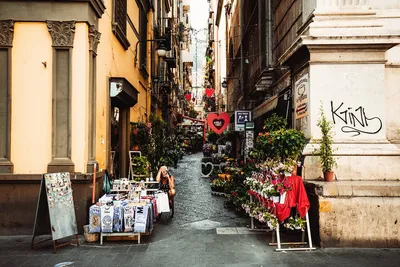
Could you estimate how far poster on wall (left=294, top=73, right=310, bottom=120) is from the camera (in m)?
8.74

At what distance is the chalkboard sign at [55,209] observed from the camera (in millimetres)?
7180

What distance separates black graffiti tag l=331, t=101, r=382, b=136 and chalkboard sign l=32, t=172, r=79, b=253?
5.97 meters

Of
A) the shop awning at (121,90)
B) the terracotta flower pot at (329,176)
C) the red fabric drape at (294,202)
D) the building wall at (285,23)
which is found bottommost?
the red fabric drape at (294,202)

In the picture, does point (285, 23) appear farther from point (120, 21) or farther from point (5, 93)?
point (5, 93)

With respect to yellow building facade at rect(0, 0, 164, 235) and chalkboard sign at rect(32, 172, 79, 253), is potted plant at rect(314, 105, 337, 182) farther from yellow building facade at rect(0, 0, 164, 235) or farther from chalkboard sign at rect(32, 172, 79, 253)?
chalkboard sign at rect(32, 172, 79, 253)

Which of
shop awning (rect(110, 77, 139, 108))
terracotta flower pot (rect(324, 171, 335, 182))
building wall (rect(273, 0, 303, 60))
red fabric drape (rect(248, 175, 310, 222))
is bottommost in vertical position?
red fabric drape (rect(248, 175, 310, 222))

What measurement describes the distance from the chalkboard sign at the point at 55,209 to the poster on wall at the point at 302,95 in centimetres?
551

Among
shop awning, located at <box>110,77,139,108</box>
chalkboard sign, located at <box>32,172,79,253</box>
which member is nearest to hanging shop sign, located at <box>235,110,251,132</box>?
shop awning, located at <box>110,77,139,108</box>

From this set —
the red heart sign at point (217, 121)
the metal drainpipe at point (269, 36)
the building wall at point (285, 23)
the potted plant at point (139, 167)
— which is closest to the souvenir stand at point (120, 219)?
the potted plant at point (139, 167)

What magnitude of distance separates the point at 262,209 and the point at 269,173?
79 centimetres

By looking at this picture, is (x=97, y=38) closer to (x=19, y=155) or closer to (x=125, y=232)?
(x=19, y=155)

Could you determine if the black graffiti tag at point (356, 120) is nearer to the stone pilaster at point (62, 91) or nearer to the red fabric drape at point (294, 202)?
the red fabric drape at point (294, 202)

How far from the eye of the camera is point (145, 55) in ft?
57.5

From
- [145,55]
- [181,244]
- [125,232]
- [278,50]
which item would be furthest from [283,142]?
[145,55]
